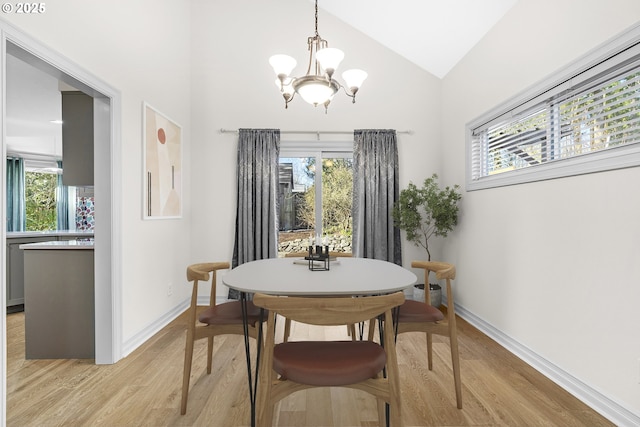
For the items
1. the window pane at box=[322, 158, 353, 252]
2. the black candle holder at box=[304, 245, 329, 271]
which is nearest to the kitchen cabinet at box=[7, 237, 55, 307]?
the window pane at box=[322, 158, 353, 252]

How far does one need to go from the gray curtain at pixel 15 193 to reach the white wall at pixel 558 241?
8110 millimetres

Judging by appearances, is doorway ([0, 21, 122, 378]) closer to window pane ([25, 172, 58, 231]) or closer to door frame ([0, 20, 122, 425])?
door frame ([0, 20, 122, 425])

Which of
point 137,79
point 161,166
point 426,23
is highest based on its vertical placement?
point 426,23

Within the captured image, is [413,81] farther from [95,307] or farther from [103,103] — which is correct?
[95,307]

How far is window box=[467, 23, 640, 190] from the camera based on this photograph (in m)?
Answer: 1.80

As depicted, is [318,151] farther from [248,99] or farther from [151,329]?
[151,329]

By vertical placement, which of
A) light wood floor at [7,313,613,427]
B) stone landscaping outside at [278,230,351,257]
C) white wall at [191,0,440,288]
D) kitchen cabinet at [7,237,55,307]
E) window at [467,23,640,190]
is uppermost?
white wall at [191,0,440,288]

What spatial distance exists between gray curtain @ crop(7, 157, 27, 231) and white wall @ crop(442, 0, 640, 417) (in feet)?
26.6

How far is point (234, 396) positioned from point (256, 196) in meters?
2.37

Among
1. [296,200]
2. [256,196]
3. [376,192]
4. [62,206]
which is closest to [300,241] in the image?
[296,200]

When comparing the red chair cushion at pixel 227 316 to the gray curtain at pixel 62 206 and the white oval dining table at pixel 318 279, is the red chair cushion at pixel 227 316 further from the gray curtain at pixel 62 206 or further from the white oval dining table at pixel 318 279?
the gray curtain at pixel 62 206

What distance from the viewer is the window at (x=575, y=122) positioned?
5.90 feet

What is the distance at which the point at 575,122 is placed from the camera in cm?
218

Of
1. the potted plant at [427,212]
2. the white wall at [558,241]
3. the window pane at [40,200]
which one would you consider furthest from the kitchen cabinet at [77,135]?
the window pane at [40,200]
